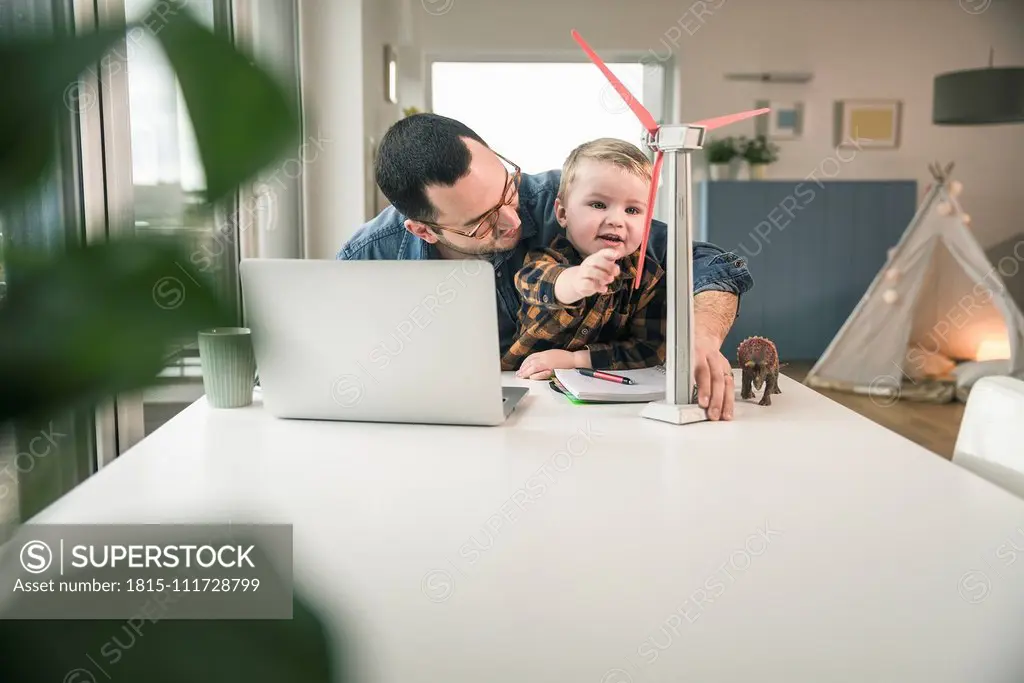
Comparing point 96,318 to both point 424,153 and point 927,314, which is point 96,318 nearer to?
point 424,153

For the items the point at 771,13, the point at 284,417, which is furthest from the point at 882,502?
the point at 771,13

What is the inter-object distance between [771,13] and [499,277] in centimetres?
484

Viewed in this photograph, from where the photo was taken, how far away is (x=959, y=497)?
97cm

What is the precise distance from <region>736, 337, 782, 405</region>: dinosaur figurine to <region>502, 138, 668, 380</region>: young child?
32cm

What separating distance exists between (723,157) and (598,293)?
4.36m

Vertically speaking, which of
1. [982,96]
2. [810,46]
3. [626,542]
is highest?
[810,46]

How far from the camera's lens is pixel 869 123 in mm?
6156

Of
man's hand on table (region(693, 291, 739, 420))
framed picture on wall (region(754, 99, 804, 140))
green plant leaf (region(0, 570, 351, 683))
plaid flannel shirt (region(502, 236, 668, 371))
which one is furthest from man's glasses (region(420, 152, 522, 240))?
framed picture on wall (region(754, 99, 804, 140))

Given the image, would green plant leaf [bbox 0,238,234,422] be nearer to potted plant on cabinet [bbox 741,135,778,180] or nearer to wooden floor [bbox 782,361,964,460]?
wooden floor [bbox 782,361,964,460]

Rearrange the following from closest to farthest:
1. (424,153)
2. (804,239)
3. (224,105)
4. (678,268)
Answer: (224,105) < (678,268) < (424,153) < (804,239)

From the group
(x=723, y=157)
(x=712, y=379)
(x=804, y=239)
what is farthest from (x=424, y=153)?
(x=804, y=239)

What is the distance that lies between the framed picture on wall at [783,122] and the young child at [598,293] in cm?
454

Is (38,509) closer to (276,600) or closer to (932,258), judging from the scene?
(276,600)

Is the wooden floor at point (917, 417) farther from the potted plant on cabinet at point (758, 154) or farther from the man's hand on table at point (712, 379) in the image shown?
the man's hand on table at point (712, 379)
